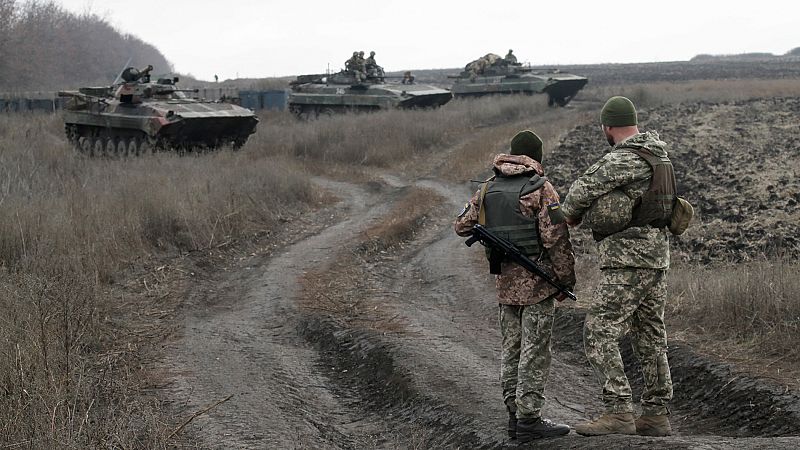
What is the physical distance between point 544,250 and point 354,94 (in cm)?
2664

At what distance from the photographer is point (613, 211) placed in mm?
5082

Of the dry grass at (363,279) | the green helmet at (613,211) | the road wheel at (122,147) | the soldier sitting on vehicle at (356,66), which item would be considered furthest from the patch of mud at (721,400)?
the soldier sitting on vehicle at (356,66)

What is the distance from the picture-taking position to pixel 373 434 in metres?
6.36

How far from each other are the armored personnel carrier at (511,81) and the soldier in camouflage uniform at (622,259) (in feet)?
99.7

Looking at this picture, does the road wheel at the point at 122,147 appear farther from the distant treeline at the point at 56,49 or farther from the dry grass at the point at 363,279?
the distant treeline at the point at 56,49

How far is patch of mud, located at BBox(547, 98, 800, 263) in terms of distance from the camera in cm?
1129

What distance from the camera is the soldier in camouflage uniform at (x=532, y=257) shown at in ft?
17.5

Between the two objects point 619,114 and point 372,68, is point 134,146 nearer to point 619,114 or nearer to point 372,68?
point 372,68

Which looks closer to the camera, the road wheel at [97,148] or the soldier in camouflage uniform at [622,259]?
the soldier in camouflage uniform at [622,259]

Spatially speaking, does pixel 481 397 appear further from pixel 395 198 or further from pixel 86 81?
pixel 86 81

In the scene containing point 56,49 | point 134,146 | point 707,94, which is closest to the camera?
point 134,146

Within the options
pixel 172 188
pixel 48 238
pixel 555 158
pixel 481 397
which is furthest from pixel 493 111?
pixel 481 397

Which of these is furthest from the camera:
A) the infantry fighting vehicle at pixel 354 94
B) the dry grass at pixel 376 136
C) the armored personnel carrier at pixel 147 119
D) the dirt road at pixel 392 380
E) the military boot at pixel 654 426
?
the infantry fighting vehicle at pixel 354 94

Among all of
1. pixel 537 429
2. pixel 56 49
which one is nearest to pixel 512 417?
pixel 537 429
